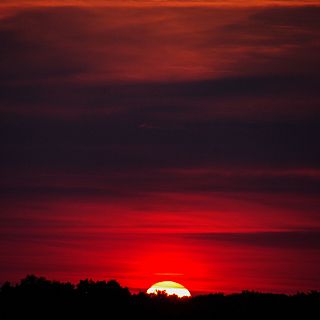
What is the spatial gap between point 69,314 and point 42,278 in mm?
4489

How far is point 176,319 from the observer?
200 ft

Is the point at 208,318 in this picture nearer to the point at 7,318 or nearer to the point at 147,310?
the point at 147,310

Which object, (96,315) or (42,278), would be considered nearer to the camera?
(96,315)

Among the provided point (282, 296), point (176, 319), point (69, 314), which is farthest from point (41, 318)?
point (282, 296)

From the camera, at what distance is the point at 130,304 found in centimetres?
6284

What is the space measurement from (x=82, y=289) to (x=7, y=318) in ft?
13.4

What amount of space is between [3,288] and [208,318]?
932 centimetres

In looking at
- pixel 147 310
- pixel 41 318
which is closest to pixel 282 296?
pixel 147 310

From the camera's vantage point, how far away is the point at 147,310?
204 ft

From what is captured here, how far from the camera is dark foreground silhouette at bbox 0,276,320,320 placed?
60750 millimetres

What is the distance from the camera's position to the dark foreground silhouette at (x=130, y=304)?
60750mm

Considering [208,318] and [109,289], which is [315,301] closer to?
[208,318]

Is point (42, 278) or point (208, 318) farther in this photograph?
point (42, 278)

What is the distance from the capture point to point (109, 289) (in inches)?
2537
